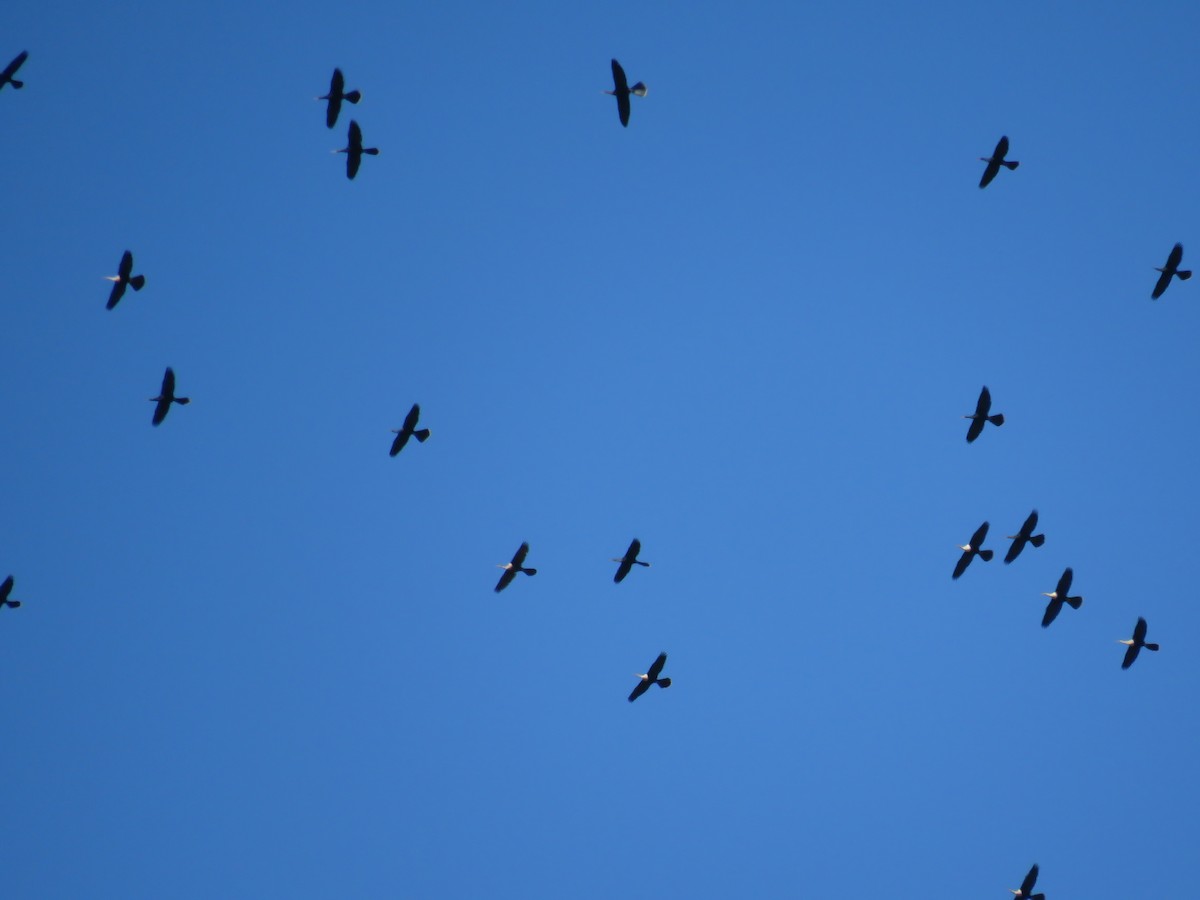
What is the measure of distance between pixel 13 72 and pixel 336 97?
8517mm

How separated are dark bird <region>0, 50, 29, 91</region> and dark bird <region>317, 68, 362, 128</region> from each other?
788 cm

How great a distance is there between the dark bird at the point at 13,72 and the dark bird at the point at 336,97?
788 cm

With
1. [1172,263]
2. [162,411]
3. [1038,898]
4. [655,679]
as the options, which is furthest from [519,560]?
[1172,263]

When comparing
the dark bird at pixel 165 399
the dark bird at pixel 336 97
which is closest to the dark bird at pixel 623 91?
the dark bird at pixel 336 97

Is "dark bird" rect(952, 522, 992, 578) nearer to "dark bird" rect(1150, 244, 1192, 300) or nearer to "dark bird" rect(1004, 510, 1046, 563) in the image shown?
"dark bird" rect(1004, 510, 1046, 563)

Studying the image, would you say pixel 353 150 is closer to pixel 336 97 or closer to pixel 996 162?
pixel 336 97

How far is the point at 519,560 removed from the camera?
42.3 meters

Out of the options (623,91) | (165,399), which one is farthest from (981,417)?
(165,399)

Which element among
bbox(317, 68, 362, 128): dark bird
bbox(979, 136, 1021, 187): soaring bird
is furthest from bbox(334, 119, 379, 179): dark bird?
bbox(979, 136, 1021, 187): soaring bird

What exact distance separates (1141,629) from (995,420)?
22.5 ft

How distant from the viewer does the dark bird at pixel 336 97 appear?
3847 cm

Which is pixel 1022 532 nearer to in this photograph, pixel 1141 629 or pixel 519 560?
pixel 1141 629

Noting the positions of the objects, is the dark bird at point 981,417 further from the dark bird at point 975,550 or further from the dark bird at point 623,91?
the dark bird at point 623,91

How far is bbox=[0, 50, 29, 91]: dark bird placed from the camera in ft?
131
